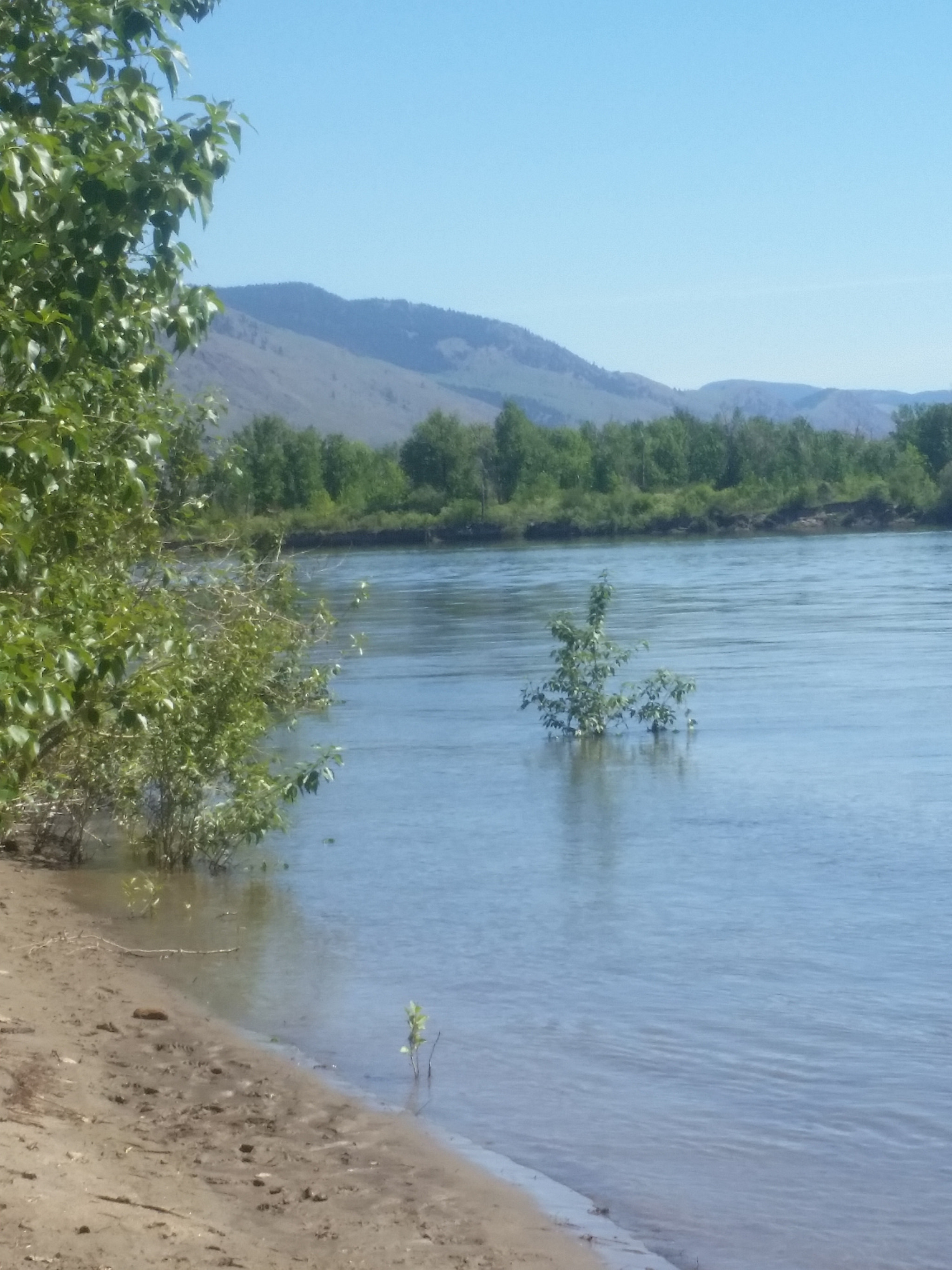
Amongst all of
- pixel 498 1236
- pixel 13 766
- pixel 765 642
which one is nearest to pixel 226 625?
pixel 13 766

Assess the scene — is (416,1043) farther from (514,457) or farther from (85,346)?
(514,457)

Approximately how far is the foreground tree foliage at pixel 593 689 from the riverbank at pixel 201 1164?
15093mm

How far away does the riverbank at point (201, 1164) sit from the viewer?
6.36m

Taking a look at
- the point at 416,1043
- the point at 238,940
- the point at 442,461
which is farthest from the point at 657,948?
the point at 442,461

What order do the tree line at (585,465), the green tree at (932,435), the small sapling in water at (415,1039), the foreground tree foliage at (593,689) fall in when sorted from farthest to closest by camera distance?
the green tree at (932,435) < the tree line at (585,465) < the foreground tree foliage at (593,689) < the small sapling in water at (415,1039)

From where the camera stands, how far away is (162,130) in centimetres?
604

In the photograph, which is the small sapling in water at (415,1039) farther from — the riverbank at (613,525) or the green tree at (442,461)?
the green tree at (442,461)

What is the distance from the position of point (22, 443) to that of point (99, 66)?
153cm

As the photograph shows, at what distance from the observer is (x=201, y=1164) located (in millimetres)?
7645

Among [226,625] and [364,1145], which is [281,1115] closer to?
[364,1145]

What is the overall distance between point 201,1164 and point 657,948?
617cm

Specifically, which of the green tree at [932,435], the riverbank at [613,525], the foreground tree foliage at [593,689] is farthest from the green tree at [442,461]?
the foreground tree foliage at [593,689]

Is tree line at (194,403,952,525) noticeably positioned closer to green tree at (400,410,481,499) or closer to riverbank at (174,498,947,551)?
green tree at (400,410,481,499)

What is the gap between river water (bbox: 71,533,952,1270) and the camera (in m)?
8.59
